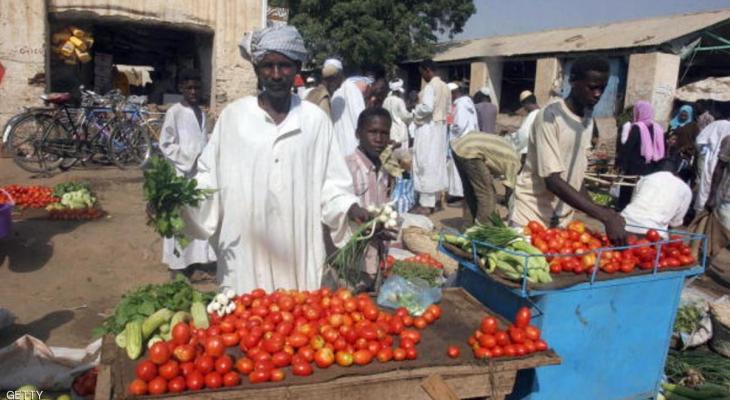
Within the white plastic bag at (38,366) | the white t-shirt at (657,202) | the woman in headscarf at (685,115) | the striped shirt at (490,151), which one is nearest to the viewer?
the white plastic bag at (38,366)

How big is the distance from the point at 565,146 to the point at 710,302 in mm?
2399

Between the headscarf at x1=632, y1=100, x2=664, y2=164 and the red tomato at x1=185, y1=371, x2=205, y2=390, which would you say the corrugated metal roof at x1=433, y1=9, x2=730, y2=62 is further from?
the red tomato at x1=185, y1=371, x2=205, y2=390

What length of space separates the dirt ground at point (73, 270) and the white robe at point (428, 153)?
3781 mm

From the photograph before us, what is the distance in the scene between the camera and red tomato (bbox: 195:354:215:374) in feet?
6.84

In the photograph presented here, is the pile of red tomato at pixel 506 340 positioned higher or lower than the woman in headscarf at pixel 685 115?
lower

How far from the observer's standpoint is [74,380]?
3334 millimetres

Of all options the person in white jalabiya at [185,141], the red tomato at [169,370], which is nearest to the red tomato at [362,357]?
the red tomato at [169,370]

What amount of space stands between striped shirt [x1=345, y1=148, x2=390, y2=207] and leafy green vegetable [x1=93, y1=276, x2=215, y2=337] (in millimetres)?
1130

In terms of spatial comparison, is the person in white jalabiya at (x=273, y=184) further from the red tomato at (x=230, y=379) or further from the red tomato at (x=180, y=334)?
the red tomato at (x=230, y=379)

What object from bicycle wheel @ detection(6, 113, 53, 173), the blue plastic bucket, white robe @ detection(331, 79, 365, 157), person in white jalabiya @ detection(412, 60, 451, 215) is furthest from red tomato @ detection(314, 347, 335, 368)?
bicycle wheel @ detection(6, 113, 53, 173)

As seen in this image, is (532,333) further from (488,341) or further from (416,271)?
(416,271)

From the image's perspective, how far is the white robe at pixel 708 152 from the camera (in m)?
7.41

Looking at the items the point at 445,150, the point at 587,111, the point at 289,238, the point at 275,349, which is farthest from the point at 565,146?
the point at 445,150

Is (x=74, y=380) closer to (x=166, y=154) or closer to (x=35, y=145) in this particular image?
(x=166, y=154)
